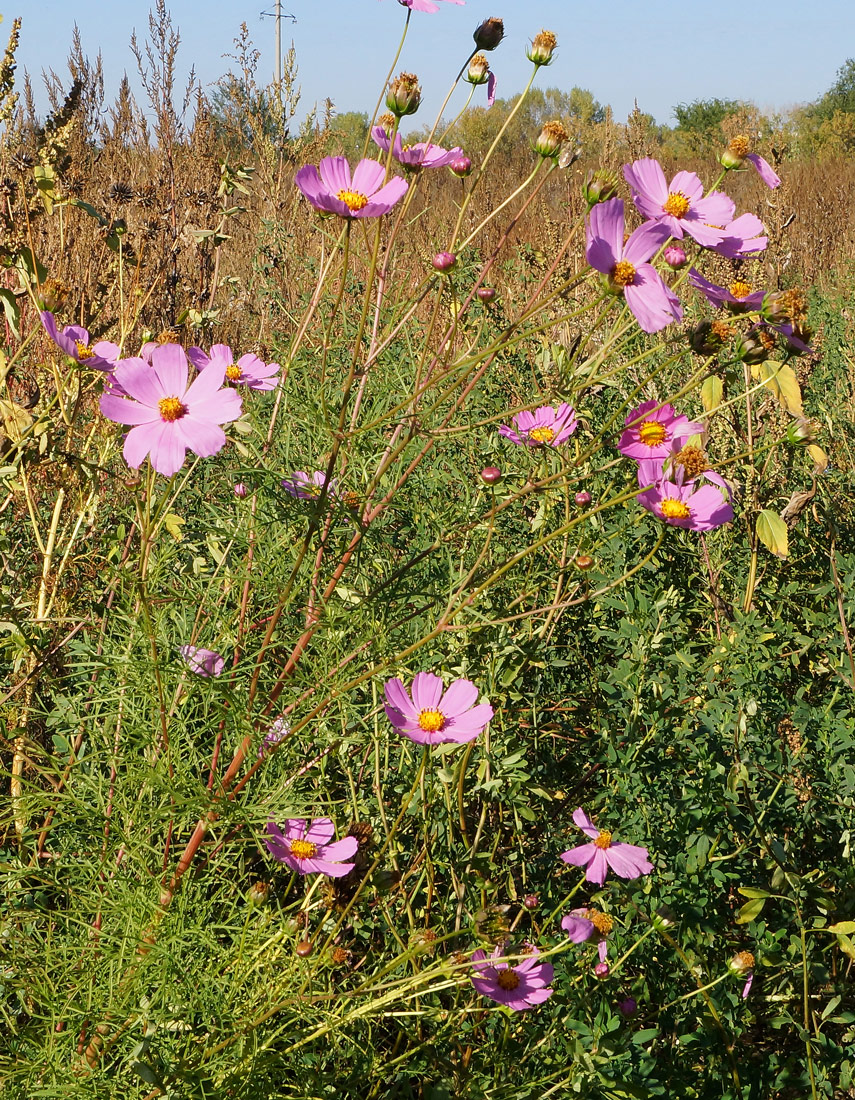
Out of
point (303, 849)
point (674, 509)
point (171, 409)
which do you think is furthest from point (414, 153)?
point (303, 849)

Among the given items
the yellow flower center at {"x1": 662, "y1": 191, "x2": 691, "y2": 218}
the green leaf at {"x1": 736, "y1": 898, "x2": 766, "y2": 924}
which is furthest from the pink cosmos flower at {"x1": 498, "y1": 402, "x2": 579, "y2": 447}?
the green leaf at {"x1": 736, "y1": 898, "x2": 766, "y2": 924}

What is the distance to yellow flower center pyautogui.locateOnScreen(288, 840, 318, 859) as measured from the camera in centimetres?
99

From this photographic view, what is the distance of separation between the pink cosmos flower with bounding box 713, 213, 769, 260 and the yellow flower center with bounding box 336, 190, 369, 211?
35cm

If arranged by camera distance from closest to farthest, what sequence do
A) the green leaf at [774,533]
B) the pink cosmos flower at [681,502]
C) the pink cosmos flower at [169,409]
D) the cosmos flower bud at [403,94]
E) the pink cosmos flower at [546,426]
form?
the pink cosmos flower at [169,409] → the cosmos flower bud at [403,94] → the pink cosmos flower at [681,502] → the pink cosmos flower at [546,426] → the green leaf at [774,533]

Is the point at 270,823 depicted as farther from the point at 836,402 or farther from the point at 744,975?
the point at 836,402

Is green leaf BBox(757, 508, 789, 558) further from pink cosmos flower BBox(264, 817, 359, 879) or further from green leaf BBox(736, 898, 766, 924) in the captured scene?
pink cosmos flower BBox(264, 817, 359, 879)

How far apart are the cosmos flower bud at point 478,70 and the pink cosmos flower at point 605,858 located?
0.84 m

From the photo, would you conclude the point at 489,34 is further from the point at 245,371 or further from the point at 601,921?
the point at 601,921

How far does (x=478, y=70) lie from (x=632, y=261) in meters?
0.32

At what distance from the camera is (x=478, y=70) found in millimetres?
1001

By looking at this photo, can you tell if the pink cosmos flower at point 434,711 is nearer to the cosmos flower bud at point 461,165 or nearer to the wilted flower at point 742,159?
the cosmos flower bud at point 461,165

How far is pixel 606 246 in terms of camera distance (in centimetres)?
83

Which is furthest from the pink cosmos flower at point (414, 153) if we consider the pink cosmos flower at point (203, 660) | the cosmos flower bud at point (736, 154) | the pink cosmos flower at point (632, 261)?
the pink cosmos flower at point (203, 660)

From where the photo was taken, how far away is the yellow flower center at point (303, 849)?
3.24ft
